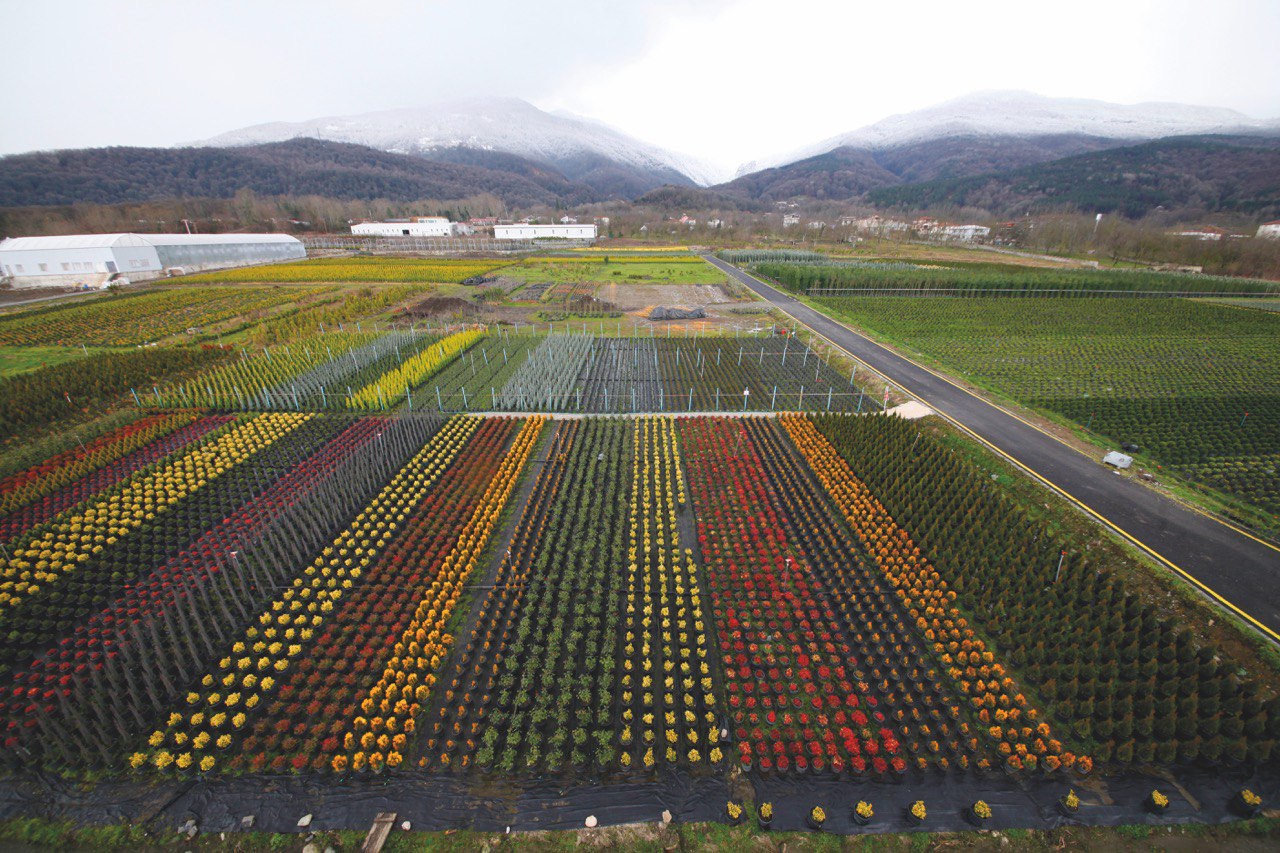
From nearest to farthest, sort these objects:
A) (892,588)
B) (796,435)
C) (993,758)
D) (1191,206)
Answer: (993,758) < (892,588) < (796,435) < (1191,206)

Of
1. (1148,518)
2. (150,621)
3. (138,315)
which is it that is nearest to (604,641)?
(150,621)

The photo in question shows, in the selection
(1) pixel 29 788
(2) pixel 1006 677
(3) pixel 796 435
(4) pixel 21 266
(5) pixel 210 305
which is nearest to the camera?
(1) pixel 29 788

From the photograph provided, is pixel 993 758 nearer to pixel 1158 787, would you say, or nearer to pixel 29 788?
pixel 1158 787

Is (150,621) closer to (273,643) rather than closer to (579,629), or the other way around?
(273,643)

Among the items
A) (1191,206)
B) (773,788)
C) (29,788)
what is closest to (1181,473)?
(773,788)

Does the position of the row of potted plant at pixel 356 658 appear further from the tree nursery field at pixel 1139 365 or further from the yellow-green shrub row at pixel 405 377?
the tree nursery field at pixel 1139 365

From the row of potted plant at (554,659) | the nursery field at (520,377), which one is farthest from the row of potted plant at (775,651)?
the nursery field at (520,377)
